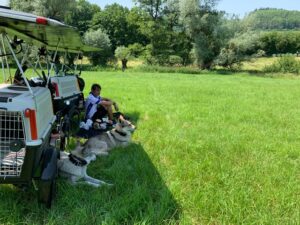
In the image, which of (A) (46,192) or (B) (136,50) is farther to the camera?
(B) (136,50)

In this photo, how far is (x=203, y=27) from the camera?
148ft

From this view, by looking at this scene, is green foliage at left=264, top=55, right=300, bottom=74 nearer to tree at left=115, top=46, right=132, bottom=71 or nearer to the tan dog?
tree at left=115, top=46, right=132, bottom=71

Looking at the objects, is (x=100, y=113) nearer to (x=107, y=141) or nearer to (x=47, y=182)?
(x=107, y=141)

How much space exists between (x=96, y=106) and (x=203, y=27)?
128 feet

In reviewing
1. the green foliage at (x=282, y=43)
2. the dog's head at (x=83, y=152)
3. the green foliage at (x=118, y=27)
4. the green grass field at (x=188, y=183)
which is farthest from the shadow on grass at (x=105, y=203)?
the green foliage at (x=282, y=43)

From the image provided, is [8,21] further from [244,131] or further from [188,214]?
[244,131]

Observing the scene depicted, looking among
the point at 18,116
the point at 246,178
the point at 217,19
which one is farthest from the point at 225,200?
the point at 217,19

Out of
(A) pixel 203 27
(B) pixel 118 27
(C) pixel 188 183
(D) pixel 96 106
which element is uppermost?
(B) pixel 118 27

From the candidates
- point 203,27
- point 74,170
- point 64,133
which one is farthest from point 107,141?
point 203,27

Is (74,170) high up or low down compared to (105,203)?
up

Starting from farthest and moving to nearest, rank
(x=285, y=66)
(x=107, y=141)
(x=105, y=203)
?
(x=285, y=66) → (x=107, y=141) → (x=105, y=203)

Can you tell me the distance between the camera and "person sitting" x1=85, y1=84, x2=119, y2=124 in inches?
329

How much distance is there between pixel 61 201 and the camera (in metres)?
4.12

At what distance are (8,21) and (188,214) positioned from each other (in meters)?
3.04
